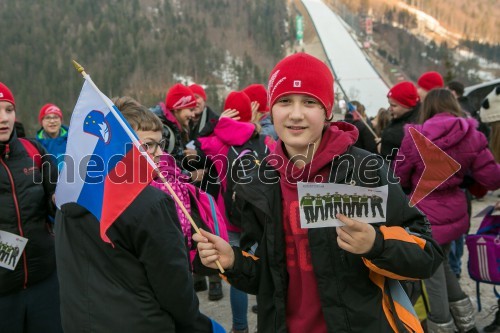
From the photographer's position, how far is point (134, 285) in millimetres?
1810

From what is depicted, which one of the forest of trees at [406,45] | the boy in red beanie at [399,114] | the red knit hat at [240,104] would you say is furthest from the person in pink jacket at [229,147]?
the forest of trees at [406,45]

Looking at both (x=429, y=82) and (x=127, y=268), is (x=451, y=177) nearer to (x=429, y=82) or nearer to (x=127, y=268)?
(x=429, y=82)

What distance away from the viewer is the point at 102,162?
70.9 inches

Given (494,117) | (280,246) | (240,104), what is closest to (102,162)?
(280,246)

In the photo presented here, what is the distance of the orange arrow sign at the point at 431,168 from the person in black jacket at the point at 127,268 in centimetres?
93

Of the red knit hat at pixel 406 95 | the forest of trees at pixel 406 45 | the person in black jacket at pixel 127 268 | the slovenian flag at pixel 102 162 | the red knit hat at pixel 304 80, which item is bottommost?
the forest of trees at pixel 406 45

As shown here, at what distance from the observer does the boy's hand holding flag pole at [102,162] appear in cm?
170

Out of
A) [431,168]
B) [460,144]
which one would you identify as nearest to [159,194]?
[431,168]

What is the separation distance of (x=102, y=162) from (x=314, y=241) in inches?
34.6

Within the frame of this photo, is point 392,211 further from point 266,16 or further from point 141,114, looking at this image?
point 266,16

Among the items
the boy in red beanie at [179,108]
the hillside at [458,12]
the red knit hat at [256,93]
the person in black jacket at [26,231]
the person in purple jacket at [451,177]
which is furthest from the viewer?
the hillside at [458,12]

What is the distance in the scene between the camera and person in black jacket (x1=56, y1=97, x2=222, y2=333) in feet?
5.75

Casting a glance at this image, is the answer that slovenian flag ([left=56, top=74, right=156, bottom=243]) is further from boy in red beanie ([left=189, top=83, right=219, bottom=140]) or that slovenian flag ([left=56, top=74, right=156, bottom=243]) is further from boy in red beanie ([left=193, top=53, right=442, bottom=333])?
boy in red beanie ([left=189, top=83, right=219, bottom=140])

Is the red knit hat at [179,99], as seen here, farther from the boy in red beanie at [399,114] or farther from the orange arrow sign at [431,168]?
the orange arrow sign at [431,168]
